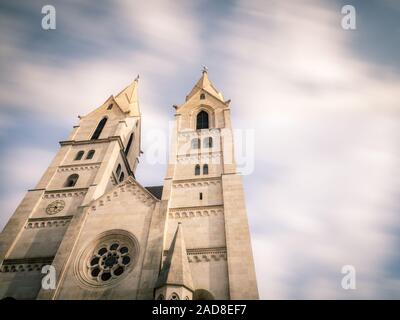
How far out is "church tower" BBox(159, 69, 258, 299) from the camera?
12.0m

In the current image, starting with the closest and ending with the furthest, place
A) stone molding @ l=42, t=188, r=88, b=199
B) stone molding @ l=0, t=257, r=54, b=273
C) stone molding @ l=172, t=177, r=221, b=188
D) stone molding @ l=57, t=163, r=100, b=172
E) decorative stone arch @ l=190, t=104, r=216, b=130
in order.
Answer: stone molding @ l=0, t=257, r=54, b=273
stone molding @ l=172, t=177, r=221, b=188
stone molding @ l=42, t=188, r=88, b=199
stone molding @ l=57, t=163, r=100, b=172
decorative stone arch @ l=190, t=104, r=216, b=130

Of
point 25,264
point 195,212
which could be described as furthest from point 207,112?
point 25,264

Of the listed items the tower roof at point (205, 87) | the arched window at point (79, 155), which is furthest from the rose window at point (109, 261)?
the tower roof at point (205, 87)

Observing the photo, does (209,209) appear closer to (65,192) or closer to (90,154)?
(65,192)

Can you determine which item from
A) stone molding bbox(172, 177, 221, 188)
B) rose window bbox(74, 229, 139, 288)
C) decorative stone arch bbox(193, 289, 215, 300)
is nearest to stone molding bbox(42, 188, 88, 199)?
rose window bbox(74, 229, 139, 288)

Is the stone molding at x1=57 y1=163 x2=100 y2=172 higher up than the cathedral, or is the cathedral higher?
the stone molding at x1=57 y1=163 x2=100 y2=172

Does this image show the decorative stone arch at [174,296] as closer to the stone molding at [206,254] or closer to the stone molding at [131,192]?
the stone molding at [206,254]

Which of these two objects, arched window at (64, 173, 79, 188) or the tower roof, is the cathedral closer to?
arched window at (64, 173, 79, 188)

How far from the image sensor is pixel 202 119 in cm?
2433

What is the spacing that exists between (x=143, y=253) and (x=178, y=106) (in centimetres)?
1527

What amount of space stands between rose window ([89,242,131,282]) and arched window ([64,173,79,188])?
21.8 ft

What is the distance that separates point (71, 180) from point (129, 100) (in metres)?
12.1

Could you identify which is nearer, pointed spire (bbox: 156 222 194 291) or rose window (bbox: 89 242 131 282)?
pointed spire (bbox: 156 222 194 291)
